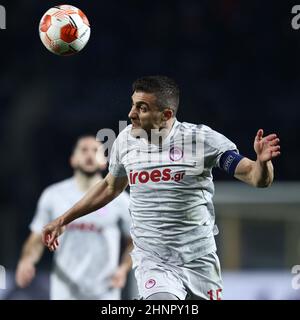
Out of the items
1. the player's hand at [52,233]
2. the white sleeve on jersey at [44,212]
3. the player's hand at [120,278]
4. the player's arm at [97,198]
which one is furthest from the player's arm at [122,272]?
the player's hand at [52,233]

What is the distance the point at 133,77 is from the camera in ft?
46.4

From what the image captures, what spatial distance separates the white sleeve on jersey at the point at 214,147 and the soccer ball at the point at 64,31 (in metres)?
1.32

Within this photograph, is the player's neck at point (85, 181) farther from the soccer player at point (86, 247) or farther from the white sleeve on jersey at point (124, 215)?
the white sleeve on jersey at point (124, 215)

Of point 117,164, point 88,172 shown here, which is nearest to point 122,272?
point 88,172

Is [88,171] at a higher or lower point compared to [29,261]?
higher

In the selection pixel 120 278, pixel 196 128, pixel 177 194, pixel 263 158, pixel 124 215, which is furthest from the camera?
pixel 124 215

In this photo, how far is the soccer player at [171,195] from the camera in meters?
5.05

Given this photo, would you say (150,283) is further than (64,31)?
No

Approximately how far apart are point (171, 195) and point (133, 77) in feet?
30.2

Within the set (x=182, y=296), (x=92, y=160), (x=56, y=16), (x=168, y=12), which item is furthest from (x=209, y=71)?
(x=182, y=296)

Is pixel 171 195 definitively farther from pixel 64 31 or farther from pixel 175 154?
pixel 64 31

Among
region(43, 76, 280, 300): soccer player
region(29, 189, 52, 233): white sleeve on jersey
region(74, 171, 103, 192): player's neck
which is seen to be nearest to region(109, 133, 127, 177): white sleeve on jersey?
region(43, 76, 280, 300): soccer player

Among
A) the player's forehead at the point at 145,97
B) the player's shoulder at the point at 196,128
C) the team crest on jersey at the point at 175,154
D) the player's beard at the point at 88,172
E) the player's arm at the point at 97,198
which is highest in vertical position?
the player's forehead at the point at 145,97

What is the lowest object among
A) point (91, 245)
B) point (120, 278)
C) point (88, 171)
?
point (120, 278)
